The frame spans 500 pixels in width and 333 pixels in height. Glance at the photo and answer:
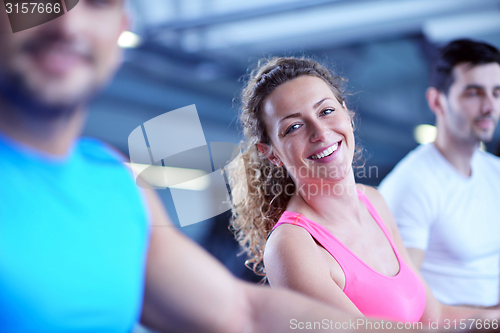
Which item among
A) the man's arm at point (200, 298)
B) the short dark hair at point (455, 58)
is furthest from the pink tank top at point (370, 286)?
the short dark hair at point (455, 58)

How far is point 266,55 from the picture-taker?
2.93ft

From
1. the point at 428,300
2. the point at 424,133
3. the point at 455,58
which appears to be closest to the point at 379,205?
the point at 428,300

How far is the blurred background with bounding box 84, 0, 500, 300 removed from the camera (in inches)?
18.9

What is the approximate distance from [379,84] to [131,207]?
14.5ft

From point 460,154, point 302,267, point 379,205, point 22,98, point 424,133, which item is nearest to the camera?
point 22,98

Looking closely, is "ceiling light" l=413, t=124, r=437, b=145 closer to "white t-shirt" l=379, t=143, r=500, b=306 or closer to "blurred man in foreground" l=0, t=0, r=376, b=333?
"white t-shirt" l=379, t=143, r=500, b=306

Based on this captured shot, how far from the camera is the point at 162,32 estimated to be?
57 cm

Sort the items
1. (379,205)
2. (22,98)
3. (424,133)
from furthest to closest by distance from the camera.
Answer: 1. (424,133)
2. (379,205)
3. (22,98)

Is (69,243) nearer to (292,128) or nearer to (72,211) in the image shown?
(72,211)

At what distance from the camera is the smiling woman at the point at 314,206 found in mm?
644

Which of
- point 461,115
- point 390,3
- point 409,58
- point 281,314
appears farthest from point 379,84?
point 281,314

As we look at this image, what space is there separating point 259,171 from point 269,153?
6 cm

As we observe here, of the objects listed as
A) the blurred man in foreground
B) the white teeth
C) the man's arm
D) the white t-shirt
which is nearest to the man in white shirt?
the white t-shirt

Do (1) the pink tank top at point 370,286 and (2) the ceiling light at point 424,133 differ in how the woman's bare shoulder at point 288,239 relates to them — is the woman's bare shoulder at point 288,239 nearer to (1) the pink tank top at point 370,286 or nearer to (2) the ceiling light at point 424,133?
(1) the pink tank top at point 370,286
